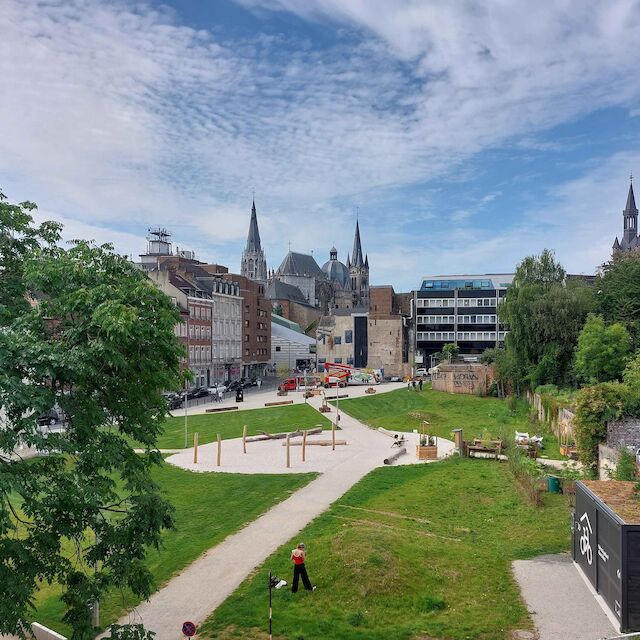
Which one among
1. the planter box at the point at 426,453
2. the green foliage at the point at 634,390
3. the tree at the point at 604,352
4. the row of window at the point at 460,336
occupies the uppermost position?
the row of window at the point at 460,336

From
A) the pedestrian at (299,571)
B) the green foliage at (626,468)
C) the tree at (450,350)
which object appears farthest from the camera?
the tree at (450,350)

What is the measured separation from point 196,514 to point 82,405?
1504 cm

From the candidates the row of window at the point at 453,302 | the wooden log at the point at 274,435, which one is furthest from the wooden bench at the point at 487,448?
the row of window at the point at 453,302

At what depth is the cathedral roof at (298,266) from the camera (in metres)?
168

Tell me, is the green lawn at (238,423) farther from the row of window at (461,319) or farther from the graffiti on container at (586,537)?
the row of window at (461,319)

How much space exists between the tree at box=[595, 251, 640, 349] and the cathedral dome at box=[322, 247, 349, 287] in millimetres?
125727

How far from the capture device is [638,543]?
14266mm

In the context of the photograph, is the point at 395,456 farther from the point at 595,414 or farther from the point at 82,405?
the point at 82,405

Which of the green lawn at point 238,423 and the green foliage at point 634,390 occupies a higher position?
the green foliage at point 634,390

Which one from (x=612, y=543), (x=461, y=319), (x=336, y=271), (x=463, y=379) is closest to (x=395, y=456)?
(x=612, y=543)

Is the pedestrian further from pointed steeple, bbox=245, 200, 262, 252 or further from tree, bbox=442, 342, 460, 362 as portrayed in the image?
pointed steeple, bbox=245, 200, 262, 252

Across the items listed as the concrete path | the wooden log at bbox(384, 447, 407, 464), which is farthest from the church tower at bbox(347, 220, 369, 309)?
the concrete path

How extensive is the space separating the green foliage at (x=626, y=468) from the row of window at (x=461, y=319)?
2917 inches

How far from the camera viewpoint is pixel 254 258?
542 ft
